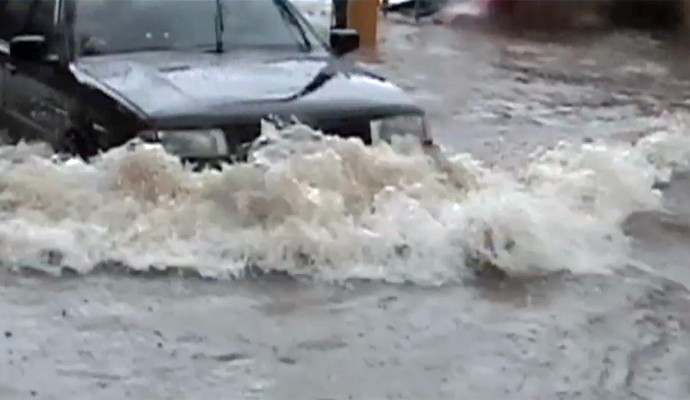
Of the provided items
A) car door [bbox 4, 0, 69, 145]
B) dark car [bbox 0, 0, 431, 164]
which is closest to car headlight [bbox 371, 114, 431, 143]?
dark car [bbox 0, 0, 431, 164]

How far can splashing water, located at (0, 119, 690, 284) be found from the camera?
789cm

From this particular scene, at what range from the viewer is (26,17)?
34.3ft

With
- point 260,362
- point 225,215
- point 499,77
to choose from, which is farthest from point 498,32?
point 260,362

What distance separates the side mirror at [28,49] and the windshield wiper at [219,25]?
3.50 feet

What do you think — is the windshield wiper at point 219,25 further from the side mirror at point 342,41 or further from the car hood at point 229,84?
the side mirror at point 342,41

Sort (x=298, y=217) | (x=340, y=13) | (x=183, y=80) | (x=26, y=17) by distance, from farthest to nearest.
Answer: (x=340, y=13)
(x=26, y=17)
(x=183, y=80)
(x=298, y=217)

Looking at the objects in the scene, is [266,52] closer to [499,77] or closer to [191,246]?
[191,246]

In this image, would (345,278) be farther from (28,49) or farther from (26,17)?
(26,17)

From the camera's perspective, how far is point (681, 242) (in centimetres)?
888

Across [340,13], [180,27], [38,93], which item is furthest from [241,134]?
[340,13]

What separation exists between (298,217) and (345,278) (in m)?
0.70

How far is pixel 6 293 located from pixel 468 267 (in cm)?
236

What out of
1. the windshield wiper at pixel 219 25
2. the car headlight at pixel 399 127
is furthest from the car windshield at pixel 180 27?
the car headlight at pixel 399 127

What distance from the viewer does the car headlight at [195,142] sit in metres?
8.28
